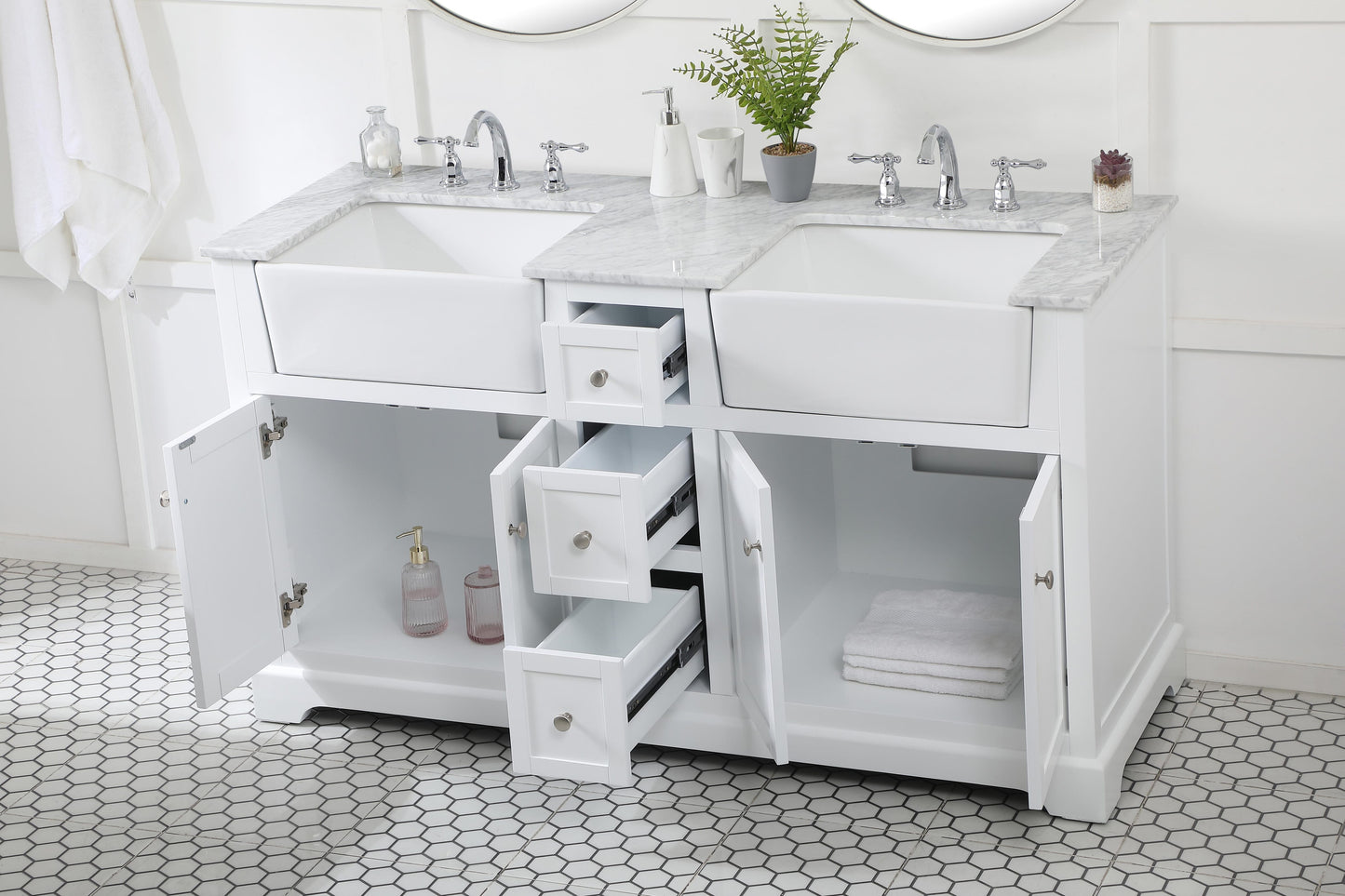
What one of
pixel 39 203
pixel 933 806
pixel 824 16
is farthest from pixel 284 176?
pixel 933 806

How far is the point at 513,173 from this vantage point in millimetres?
Answer: 2932

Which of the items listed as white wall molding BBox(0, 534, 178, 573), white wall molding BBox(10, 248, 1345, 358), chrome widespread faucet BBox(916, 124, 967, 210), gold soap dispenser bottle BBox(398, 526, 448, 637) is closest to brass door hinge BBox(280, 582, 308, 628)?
gold soap dispenser bottle BBox(398, 526, 448, 637)

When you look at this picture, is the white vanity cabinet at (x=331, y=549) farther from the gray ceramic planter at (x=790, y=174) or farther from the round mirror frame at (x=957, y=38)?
the round mirror frame at (x=957, y=38)

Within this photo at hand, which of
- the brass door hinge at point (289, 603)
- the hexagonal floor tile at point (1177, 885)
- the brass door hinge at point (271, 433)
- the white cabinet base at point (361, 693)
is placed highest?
the brass door hinge at point (271, 433)

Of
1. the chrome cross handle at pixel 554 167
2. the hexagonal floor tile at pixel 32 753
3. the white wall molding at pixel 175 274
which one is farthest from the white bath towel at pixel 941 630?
the white wall molding at pixel 175 274

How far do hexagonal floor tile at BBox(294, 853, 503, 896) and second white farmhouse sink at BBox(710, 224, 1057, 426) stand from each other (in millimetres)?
785

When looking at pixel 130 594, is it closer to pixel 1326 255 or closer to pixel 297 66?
pixel 297 66

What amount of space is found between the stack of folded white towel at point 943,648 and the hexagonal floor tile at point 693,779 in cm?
23

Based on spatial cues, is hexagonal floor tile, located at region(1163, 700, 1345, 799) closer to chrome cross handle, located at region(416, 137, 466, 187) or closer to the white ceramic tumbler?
the white ceramic tumbler

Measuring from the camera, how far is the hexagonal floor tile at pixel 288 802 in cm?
258

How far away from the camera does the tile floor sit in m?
2.38

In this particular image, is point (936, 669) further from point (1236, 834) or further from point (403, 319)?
point (403, 319)

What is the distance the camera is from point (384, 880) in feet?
8.00

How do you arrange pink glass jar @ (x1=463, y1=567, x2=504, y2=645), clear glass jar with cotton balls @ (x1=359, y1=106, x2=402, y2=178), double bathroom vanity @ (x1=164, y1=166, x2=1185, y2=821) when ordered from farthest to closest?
1. clear glass jar with cotton balls @ (x1=359, y1=106, x2=402, y2=178)
2. pink glass jar @ (x1=463, y1=567, x2=504, y2=645)
3. double bathroom vanity @ (x1=164, y1=166, x2=1185, y2=821)
